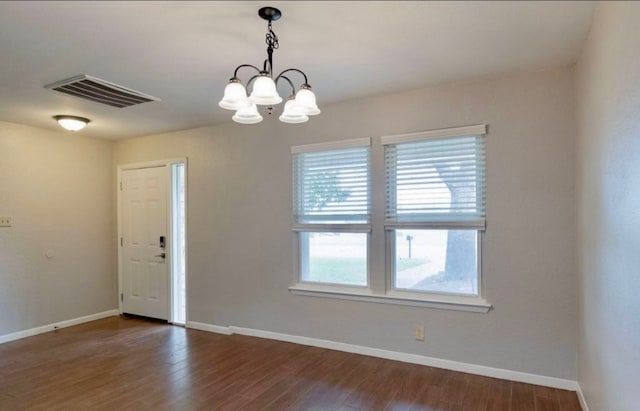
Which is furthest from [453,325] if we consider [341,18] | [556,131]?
[341,18]

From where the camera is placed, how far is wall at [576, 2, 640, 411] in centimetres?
151

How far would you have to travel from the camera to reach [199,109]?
3881 millimetres

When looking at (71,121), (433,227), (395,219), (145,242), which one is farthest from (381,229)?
(71,121)

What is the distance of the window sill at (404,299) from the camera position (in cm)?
313

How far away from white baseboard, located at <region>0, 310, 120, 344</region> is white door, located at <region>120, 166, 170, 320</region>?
0.25m

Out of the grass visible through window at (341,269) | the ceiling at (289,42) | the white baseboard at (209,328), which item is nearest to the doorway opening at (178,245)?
the white baseboard at (209,328)

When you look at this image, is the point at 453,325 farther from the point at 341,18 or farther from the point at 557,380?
the point at 341,18

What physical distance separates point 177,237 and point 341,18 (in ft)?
12.2

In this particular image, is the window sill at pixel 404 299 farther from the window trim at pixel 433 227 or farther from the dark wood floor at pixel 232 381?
the dark wood floor at pixel 232 381

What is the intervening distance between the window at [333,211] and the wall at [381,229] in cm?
12

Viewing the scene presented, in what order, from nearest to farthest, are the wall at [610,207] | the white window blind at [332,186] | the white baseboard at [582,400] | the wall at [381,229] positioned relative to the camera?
1. the wall at [610,207]
2. the white baseboard at [582,400]
3. the wall at [381,229]
4. the white window blind at [332,186]

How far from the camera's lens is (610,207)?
1859 mm

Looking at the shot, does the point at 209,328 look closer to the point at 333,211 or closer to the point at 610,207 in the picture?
the point at 333,211

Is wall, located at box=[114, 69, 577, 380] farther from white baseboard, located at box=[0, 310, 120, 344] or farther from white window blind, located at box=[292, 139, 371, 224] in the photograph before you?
white baseboard, located at box=[0, 310, 120, 344]
